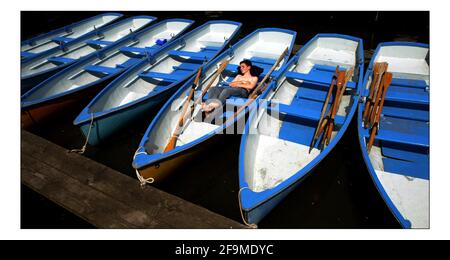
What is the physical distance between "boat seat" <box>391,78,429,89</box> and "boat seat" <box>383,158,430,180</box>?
322 centimetres

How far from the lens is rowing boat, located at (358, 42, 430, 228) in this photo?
4441mm

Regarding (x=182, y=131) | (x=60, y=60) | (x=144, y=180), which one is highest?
(x=60, y=60)

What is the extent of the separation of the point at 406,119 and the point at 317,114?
7.32 feet

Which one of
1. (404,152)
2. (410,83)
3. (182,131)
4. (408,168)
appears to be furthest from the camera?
(410,83)

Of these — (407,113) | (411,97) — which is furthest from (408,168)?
(411,97)

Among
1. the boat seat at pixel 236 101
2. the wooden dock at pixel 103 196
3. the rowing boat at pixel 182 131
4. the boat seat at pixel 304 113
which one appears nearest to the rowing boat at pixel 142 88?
the rowing boat at pixel 182 131

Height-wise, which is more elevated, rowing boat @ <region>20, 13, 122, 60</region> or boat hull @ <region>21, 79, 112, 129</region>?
rowing boat @ <region>20, 13, 122, 60</region>

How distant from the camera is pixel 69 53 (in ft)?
33.8

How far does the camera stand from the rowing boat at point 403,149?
4441 mm

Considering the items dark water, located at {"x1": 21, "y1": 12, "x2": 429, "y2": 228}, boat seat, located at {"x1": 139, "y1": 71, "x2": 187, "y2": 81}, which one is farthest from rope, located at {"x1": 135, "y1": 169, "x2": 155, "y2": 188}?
boat seat, located at {"x1": 139, "y1": 71, "x2": 187, "y2": 81}

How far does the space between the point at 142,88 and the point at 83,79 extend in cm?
217

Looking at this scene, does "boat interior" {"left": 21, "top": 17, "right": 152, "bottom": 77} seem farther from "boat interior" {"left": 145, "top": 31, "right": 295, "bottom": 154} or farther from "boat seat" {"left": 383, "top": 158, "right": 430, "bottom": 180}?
"boat seat" {"left": 383, "top": 158, "right": 430, "bottom": 180}

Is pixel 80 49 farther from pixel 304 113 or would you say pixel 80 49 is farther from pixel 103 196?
pixel 304 113

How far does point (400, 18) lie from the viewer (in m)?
14.7
